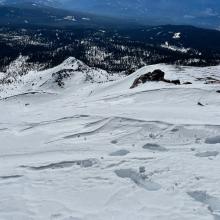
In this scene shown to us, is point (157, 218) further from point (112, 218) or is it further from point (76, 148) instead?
point (76, 148)

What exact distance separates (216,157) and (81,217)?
24.6 feet

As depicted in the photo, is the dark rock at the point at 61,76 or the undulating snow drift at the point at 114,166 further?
the dark rock at the point at 61,76

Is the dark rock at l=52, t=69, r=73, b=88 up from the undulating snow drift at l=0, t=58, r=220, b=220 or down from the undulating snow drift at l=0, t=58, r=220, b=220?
down

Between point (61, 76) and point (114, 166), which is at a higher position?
point (114, 166)

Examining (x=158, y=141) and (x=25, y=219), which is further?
(x=158, y=141)

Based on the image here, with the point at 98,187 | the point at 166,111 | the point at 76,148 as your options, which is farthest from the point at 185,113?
the point at 98,187

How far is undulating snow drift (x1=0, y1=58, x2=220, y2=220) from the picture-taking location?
607 inches

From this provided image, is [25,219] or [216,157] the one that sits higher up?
[216,157]

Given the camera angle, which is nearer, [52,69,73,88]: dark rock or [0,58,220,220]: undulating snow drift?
[0,58,220,220]: undulating snow drift

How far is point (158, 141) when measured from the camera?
23.4 meters

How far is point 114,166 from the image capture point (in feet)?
63.7

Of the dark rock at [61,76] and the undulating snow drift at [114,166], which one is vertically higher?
the undulating snow drift at [114,166]

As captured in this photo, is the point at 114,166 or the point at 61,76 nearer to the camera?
the point at 114,166

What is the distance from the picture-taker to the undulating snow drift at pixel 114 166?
50.5 ft
